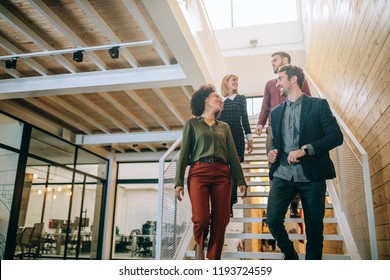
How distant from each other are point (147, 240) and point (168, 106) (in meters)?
3.79

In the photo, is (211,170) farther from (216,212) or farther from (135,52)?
(135,52)

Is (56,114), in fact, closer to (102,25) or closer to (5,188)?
(5,188)

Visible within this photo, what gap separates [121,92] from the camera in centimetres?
592

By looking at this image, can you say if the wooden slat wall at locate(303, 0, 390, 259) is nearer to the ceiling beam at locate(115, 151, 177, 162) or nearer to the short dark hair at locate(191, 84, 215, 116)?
the short dark hair at locate(191, 84, 215, 116)

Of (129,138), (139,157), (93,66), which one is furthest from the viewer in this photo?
(139,157)

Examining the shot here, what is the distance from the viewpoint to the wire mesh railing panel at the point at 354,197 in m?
2.68

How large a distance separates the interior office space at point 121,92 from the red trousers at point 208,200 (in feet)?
3.98

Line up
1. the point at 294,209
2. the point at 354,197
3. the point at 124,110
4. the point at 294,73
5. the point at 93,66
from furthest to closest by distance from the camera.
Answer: the point at 124,110
the point at 93,66
the point at 294,209
the point at 354,197
the point at 294,73

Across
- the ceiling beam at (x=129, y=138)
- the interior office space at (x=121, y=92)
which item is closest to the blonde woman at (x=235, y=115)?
the interior office space at (x=121, y=92)

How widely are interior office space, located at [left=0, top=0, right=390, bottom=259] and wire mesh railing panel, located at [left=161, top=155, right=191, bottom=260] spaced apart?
160 cm

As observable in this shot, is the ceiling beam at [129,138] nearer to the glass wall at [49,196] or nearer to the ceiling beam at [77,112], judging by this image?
the ceiling beam at [77,112]

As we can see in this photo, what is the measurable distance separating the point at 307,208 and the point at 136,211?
24.2 ft

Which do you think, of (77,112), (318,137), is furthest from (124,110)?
(318,137)

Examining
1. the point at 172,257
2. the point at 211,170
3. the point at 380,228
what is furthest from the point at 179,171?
the point at 380,228
